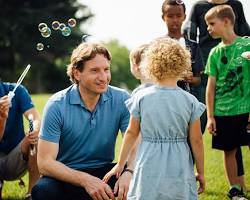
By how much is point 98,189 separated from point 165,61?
944mm

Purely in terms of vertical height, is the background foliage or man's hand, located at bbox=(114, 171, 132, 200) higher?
man's hand, located at bbox=(114, 171, 132, 200)

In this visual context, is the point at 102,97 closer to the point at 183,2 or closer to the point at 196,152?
the point at 196,152

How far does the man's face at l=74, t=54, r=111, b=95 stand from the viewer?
4.21 metres

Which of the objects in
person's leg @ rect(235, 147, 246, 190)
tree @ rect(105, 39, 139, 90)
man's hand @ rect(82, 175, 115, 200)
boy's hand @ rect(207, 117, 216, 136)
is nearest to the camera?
man's hand @ rect(82, 175, 115, 200)

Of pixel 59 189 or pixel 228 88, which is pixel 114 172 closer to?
pixel 59 189

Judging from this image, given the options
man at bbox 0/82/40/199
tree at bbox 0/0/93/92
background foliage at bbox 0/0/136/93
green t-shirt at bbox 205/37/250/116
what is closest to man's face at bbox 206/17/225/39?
green t-shirt at bbox 205/37/250/116

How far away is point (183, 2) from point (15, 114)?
1.85 m

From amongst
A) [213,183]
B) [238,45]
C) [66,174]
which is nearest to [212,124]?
[238,45]

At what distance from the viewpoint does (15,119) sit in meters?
5.30

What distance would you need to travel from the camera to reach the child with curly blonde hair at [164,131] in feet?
12.3

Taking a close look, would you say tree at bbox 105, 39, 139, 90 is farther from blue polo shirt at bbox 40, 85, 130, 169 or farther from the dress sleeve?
the dress sleeve

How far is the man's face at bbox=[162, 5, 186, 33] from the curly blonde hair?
65.6 inches

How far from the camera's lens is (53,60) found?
4216cm

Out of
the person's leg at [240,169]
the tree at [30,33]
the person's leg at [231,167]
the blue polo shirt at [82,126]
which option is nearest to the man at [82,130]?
the blue polo shirt at [82,126]
